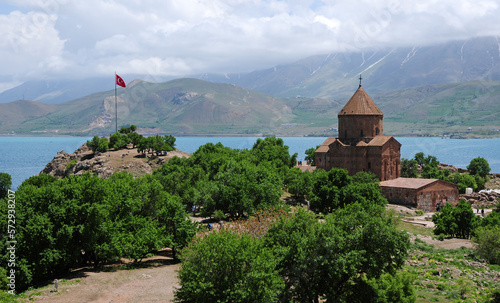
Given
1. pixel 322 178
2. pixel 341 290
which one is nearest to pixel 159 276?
pixel 341 290

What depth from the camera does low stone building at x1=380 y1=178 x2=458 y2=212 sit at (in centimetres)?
6706

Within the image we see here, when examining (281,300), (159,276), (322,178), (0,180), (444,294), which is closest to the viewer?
(281,300)

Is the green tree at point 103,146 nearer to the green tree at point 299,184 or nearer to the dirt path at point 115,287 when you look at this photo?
the green tree at point 299,184

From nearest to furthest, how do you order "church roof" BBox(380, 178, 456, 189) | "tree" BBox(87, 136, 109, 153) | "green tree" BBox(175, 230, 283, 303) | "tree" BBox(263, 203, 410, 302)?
"green tree" BBox(175, 230, 283, 303), "tree" BBox(263, 203, 410, 302), "church roof" BBox(380, 178, 456, 189), "tree" BBox(87, 136, 109, 153)

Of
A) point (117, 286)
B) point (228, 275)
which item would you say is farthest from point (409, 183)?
point (228, 275)

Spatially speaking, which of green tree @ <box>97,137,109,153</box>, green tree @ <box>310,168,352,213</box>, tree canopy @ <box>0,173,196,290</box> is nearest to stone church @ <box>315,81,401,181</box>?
green tree @ <box>310,168,352,213</box>

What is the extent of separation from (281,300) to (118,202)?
58.0 ft

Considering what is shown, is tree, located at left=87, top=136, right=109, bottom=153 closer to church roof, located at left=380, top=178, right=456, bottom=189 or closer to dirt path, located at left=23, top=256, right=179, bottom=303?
church roof, located at left=380, top=178, right=456, bottom=189

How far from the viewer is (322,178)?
2375 inches

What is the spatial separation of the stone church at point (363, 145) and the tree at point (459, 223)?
61.4ft

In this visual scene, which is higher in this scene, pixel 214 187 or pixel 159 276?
pixel 214 187

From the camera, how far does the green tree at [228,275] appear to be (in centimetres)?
2428

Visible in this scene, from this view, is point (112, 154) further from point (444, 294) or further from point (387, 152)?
point (444, 294)

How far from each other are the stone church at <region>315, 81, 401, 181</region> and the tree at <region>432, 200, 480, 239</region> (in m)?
18.7
